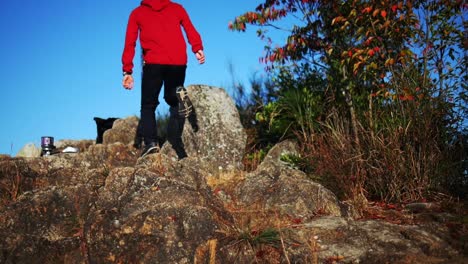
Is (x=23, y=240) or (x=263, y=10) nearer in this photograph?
(x=23, y=240)

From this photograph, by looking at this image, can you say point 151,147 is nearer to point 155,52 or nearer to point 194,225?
point 155,52

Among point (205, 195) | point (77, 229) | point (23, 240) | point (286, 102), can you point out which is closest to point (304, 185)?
point (205, 195)

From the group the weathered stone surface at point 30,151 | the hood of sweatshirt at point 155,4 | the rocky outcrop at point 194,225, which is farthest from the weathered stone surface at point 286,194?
the weathered stone surface at point 30,151

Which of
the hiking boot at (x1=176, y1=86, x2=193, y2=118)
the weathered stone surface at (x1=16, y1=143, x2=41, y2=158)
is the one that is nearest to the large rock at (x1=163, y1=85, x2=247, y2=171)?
the hiking boot at (x1=176, y1=86, x2=193, y2=118)

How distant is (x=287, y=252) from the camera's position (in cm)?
400

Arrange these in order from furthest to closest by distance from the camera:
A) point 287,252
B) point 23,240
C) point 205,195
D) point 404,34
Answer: point 404,34 → point 205,195 → point 23,240 → point 287,252

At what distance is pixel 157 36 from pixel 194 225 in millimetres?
3635

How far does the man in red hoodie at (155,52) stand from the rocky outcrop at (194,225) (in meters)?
1.62

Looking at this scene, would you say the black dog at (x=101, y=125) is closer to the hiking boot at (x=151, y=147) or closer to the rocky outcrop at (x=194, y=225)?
the hiking boot at (x=151, y=147)

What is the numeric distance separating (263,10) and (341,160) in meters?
3.53

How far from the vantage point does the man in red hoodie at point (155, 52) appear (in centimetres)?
700

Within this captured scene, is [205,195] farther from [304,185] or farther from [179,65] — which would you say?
[179,65]

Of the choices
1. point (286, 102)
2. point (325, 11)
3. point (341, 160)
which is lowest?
point (341, 160)

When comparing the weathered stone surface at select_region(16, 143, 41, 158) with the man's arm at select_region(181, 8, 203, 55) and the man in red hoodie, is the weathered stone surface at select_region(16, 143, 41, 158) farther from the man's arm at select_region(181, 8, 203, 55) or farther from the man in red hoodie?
the man's arm at select_region(181, 8, 203, 55)
